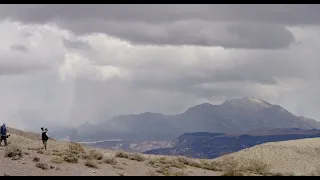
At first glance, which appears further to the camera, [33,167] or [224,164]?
[224,164]

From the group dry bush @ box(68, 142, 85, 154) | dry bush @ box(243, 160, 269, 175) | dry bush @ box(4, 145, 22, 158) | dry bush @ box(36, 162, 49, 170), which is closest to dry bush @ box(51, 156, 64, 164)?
dry bush @ box(36, 162, 49, 170)

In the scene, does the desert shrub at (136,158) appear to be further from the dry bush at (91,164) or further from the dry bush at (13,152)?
the dry bush at (13,152)

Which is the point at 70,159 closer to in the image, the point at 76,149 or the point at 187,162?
the point at 76,149

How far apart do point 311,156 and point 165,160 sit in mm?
29451

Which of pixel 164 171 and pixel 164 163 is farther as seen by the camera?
pixel 164 163

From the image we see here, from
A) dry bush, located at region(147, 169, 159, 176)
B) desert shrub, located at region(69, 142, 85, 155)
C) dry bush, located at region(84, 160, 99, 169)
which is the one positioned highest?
desert shrub, located at region(69, 142, 85, 155)

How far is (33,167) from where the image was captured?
41.4 metres

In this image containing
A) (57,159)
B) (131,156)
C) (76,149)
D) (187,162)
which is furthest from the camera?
(76,149)

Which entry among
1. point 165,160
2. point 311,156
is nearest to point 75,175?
point 165,160

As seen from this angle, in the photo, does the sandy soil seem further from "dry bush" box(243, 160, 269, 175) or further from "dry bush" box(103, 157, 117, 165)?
"dry bush" box(103, 157, 117, 165)

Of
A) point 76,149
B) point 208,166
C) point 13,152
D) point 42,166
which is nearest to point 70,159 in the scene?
point 42,166
